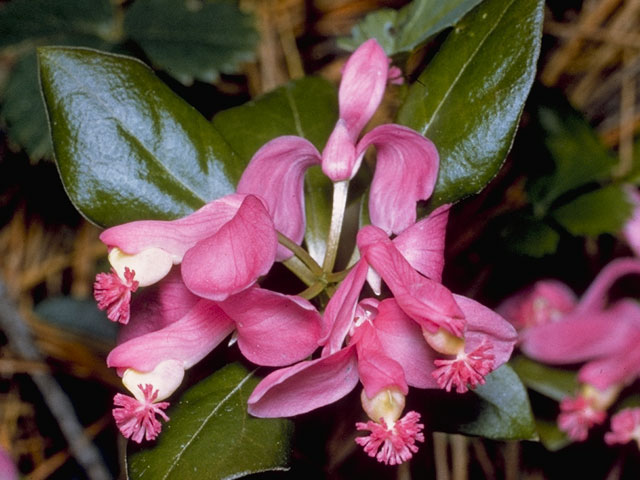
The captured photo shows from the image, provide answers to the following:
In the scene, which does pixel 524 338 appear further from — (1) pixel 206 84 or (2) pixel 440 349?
(1) pixel 206 84

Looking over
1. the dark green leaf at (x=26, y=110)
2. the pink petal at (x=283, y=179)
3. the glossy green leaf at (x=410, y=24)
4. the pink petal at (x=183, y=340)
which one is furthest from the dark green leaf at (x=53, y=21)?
the pink petal at (x=183, y=340)

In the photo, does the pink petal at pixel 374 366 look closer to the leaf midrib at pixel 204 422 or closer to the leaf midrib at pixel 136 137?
the leaf midrib at pixel 204 422

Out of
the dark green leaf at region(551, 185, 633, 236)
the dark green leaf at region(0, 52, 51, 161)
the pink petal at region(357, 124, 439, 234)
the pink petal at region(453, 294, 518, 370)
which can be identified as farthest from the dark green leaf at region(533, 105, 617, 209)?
the dark green leaf at region(0, 52, 51, 161)

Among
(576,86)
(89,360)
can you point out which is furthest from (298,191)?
(576,86)

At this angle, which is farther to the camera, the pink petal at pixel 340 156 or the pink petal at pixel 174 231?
the pink petal at pixel 340 156

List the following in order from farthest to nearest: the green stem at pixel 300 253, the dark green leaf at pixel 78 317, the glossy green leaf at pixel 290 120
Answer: the dark green leaf at pixel 78 317 < the glossy green leaf at pixel 290 120 < the green stem at pixel 300 253

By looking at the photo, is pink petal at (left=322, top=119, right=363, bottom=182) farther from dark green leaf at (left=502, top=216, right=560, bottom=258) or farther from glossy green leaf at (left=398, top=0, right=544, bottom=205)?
dark green leaf at (left=502, top=216, right=560, bottom=258)

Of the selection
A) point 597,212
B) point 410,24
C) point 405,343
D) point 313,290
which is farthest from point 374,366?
point 597,212
